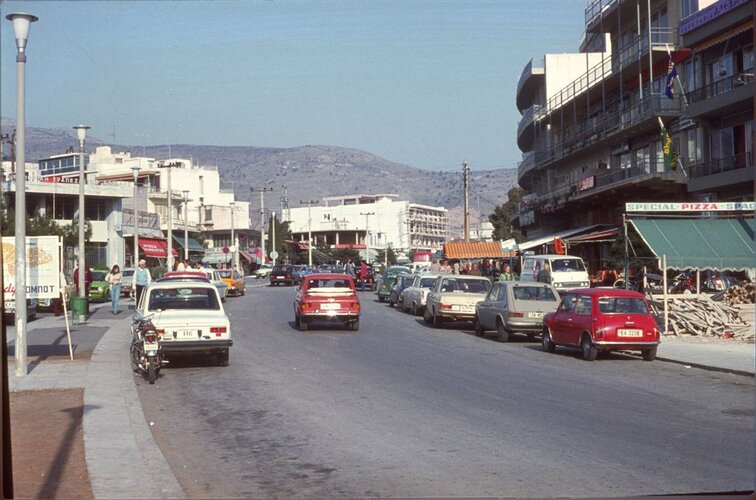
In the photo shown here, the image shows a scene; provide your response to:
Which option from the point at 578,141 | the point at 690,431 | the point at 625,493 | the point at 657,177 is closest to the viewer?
the point at 625,493

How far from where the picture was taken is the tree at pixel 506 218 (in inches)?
4185

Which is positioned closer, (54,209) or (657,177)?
(657,177)

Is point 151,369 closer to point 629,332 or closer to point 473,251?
point 629,332

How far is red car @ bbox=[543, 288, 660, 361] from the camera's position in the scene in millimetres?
19312

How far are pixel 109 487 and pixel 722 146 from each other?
109 ft

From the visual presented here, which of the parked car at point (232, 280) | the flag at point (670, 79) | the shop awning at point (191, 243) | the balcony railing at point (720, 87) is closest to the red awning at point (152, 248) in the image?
the shop awning at point (191, 243)

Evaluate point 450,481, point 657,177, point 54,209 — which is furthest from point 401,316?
point 54,209

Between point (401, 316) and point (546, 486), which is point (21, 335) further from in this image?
point (401, 316)

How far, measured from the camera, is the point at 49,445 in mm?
9695

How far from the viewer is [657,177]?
38.7m

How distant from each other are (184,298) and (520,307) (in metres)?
9.86

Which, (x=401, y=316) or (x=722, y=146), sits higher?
(x=722, y=146)

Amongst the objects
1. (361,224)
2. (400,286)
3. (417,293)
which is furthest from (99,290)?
(361,224)

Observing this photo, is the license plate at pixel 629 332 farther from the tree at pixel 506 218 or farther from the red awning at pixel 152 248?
the tree at pixel 506 218
